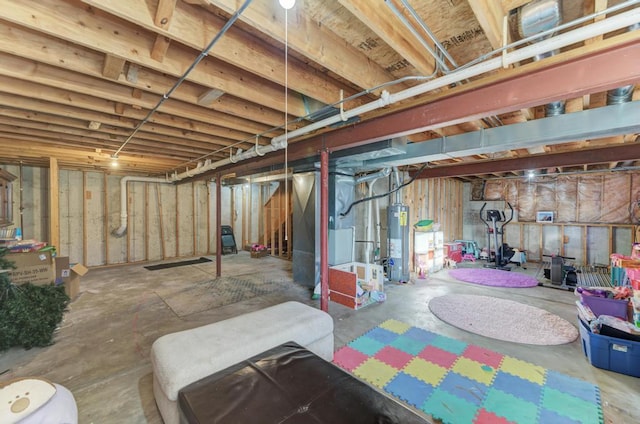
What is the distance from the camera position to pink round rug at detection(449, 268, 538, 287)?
5.16 meters

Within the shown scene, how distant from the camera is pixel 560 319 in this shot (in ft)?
11.5

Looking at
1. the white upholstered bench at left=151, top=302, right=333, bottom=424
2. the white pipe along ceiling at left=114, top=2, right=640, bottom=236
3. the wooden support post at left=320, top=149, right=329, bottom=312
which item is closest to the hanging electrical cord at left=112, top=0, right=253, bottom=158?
the white pipe along ceiling at left=114, top=2, right=640, bottom=236

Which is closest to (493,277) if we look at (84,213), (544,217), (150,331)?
(544,217)

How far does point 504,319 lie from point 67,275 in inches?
259

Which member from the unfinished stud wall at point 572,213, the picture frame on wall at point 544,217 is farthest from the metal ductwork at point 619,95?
the picture frame on wall at point 544,217

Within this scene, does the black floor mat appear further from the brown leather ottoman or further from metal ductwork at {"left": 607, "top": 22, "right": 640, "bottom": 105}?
metal ductwork at {"left": 607, "top": 22, "right": 640, "bottom": 105}

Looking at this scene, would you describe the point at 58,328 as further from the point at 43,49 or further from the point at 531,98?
the point at 531,98

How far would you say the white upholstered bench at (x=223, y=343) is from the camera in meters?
1.63

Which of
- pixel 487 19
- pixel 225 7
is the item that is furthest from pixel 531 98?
pixel 225 7

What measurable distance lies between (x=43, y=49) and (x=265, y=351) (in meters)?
2.63

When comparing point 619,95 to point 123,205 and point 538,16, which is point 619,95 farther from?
point 123,205

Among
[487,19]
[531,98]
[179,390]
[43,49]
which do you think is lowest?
[179,390]

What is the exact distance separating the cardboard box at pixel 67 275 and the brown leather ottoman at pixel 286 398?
4060 mm

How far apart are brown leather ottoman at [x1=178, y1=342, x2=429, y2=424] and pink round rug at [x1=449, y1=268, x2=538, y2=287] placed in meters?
4.76
